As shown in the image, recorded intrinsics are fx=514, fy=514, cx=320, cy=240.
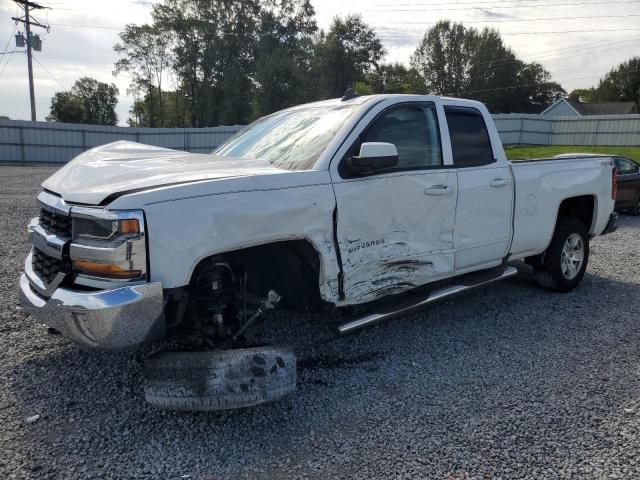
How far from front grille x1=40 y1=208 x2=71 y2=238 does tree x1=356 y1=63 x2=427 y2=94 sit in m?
45.6

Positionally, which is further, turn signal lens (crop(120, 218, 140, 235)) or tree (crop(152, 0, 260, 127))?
tree (crop(152, 0, 260, 127))

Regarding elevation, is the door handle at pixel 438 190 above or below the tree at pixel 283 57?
below

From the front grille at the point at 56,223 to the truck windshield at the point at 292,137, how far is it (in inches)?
57.7

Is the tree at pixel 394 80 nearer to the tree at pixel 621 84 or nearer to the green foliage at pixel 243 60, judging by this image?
the green foliage at pixel 243 60

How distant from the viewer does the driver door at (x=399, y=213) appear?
3654 millimetres

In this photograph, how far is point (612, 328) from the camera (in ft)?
15.9

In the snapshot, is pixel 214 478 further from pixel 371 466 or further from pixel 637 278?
pixel 637 278

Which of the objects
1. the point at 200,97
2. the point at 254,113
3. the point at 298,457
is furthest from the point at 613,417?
the point at 200,97

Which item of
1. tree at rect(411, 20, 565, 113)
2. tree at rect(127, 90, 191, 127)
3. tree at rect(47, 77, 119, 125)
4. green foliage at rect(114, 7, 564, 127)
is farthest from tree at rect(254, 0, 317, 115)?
tree at rect(47, 77, 119, 125)

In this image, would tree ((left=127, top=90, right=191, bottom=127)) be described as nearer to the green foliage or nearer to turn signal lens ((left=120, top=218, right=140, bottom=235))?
the green foliage

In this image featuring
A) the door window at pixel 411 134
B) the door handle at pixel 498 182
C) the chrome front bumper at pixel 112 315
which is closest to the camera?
the chrome front bumper at pixel 112 315

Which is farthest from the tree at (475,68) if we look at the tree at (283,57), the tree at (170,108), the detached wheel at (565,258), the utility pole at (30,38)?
the detached wheel at (565,258)

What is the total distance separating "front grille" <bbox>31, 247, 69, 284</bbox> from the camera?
3104 millimetres

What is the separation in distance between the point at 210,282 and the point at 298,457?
1.13m
